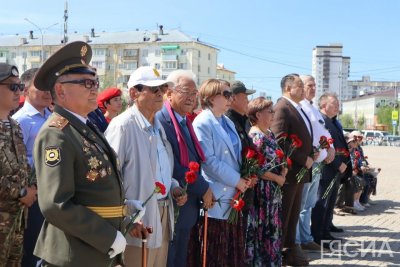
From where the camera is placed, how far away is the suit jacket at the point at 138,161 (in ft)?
12.5

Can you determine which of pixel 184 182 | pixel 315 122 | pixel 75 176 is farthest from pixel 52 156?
pixel 315 122

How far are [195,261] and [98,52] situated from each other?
79.6 meters

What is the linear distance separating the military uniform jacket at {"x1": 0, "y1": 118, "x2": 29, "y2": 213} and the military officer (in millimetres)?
810

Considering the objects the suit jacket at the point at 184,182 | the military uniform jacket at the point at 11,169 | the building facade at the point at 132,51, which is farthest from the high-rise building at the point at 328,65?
the military uniform jacket at the point at 11,169

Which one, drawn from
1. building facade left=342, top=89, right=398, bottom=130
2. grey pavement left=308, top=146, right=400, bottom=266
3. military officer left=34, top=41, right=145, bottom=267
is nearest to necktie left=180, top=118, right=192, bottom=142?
military officer left=34, top=41, right=145, bottom=267

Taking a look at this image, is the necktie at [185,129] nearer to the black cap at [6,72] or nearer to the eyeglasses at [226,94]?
the eyeglasses at [226,94]

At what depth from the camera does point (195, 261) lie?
5.29 m

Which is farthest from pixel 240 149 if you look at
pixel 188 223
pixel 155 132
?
pixel 155 132

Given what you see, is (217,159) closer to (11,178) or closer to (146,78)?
(146,78)

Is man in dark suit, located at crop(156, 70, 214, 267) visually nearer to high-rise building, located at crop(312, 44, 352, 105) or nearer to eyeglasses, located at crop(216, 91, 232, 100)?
eyeglasses, located at crop(216, 91, 232, 100)

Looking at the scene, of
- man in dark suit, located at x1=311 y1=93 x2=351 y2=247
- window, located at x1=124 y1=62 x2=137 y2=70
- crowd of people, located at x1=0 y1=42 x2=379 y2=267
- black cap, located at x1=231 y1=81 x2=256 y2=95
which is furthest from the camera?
window, located at x1=124 y1=62 x2=137 y2=70

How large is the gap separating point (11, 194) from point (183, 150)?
4.91 ft

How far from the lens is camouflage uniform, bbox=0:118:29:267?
3725 millimetres

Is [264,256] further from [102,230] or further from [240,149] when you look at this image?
[102,230]
